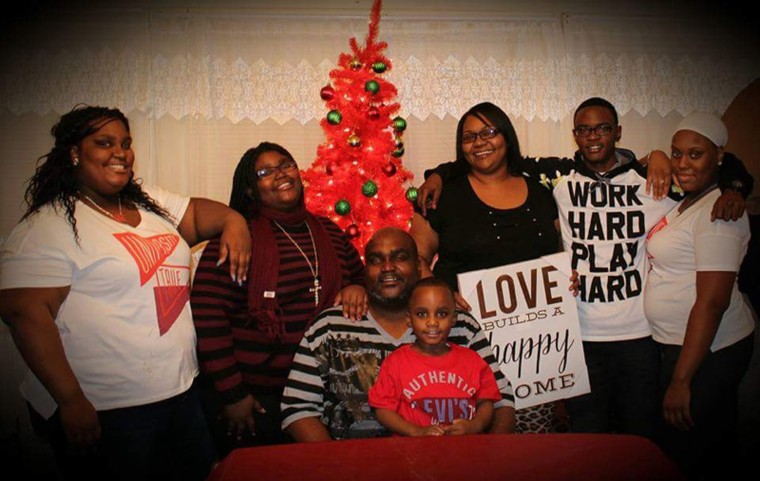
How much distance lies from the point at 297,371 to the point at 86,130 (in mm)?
1320

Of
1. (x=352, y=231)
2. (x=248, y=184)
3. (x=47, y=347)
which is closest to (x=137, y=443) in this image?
(x=47, y=347)

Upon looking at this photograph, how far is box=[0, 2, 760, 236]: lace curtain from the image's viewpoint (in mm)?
4102

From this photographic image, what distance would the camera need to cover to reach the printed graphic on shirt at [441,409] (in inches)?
83.4

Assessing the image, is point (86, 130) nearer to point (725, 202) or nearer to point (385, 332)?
point (385, 332)

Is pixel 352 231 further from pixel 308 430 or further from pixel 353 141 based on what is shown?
pixel 308 430

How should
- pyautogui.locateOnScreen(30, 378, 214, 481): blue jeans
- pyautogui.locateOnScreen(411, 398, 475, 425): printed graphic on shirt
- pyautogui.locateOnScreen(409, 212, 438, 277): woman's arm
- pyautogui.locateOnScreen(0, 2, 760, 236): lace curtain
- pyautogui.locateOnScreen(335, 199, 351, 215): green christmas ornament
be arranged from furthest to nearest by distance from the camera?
pyautogui.locateOnScreen(0, 2, 760, 236): lace curtain < pyautogui.locateOnScreen(335, 199, 351, 215): green christmas ornament < pyautogui.locateOnScreen(409, 212, 438, 277): woman's arm < pyautogui.locateOnScreen(411, 398, 475, 425): printed graphic on shirt < pyautogui.locateOnScreen(30, 378, 214, 481): blue jeans

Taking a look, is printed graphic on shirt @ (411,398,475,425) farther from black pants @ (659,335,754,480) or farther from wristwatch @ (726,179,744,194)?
wristwatch @ (726,179,744,194)

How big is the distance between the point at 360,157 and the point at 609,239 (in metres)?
1.71

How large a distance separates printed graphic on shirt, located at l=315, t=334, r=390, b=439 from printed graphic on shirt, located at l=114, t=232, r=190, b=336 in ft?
2.08

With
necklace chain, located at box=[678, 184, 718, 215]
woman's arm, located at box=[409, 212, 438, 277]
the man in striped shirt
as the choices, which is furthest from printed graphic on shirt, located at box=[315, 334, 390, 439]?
necklace chain, located at box=[678, 184, 718, 215]

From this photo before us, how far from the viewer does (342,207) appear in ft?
11.5

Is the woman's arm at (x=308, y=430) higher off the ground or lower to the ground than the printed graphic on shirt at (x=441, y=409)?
lower

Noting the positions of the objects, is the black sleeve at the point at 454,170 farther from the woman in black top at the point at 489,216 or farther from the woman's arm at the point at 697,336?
the woman's arm at the point at 697,336

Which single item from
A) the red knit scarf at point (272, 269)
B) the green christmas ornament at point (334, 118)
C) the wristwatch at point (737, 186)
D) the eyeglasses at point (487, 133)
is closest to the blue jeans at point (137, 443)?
the red knit scarf at point (272, 269)
